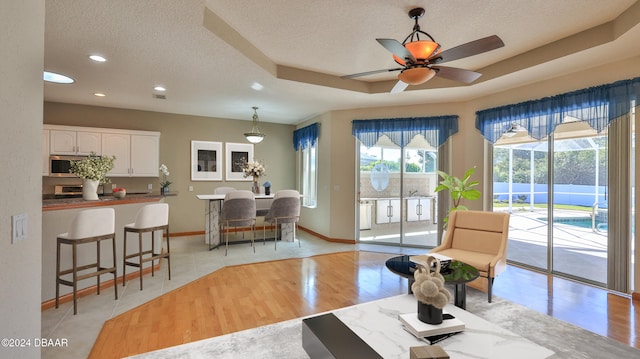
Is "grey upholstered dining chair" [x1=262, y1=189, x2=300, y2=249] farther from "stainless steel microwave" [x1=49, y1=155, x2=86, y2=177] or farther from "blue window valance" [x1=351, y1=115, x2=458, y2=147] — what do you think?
"stainless steel microwave" [x1=49, y1=155, x2=86, y2=177]

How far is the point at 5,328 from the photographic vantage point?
1.26 m

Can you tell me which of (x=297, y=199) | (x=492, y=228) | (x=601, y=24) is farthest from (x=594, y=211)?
(x=297, y=199)

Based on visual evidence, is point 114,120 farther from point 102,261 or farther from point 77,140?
point 102,261

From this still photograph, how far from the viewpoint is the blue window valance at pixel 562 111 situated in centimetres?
343

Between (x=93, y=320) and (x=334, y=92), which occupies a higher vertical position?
(x=334, y=92)

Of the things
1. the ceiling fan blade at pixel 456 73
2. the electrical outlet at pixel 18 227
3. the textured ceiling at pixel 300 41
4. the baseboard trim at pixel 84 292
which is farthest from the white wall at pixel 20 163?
the ceiling fan blade at pixel 456 73

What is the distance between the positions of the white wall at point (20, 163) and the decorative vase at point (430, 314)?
2.04 meters

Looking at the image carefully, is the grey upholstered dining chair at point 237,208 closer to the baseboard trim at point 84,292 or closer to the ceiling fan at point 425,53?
the baseboard trim at point 84,292

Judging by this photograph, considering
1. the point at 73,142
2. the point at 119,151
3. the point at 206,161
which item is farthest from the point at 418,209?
the point at 73,142

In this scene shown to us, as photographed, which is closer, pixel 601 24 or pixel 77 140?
pixel 601 24

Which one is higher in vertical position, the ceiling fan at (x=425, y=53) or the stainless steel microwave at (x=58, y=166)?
the ceiling fan at (x=425, y=53)

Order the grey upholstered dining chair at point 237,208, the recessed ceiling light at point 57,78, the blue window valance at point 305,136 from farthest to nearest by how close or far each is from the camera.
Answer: the blue window valance at point 305,136
the grey upholstered dining chair at point 237,208
the recessed ceiling light at point 57,78

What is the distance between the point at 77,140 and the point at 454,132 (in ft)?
22.9

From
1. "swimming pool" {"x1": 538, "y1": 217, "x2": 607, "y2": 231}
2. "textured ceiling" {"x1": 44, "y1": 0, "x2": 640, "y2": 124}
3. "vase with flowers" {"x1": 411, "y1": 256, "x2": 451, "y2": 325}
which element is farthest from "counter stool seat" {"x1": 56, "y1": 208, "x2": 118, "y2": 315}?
"swimming pool" {"x1": 538, "y1": 217, "x2": 607, "y2": 231}
